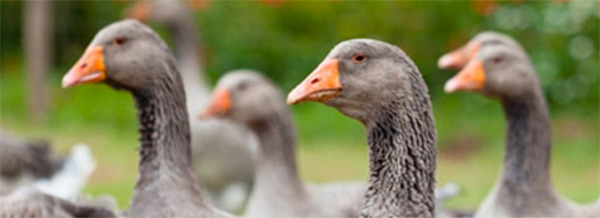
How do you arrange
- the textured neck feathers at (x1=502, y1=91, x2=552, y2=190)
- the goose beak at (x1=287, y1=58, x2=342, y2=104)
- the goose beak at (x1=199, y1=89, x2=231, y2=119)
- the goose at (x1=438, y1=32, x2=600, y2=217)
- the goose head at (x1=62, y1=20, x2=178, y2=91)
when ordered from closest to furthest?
the goose beak at (x1=287, y1=58, x2=342, y2=104), the goose head at (x1=62, y1=20, x2=178, y2=91), the goose at (x1=438, y1=32, x2=600, y2=217), the textured neck feathers at (x1=502, y1=91, x2=552, y2=190), the goose beak at (x1=199, y1=89, x2=231, y2=119)

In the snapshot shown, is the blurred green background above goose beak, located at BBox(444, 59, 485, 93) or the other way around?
above

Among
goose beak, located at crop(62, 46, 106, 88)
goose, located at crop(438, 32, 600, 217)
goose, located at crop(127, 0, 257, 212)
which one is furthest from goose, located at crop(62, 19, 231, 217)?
goose, located at crop(127, 0, 257, 212)

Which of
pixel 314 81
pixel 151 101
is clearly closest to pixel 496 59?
pixel 151 101

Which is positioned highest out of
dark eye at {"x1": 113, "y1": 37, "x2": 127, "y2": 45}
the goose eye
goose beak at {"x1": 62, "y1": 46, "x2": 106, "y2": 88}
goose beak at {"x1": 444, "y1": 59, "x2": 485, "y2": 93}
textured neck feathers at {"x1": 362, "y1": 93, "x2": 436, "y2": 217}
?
the goose eye

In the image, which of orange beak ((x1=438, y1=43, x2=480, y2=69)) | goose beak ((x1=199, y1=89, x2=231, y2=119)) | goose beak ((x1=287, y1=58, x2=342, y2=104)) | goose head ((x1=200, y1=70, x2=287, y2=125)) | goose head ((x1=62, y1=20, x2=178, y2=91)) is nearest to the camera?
goose beak ((x1=287, y1=58, x2=342, y2=104))

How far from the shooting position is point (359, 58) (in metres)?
5.00

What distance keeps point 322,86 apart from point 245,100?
3.54 meters

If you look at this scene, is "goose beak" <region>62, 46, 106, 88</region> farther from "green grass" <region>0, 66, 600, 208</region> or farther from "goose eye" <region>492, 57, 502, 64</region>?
"green grass" <region>0, 66, 600, 208</region>

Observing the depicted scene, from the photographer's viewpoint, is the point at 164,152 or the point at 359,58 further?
the point at 164,152

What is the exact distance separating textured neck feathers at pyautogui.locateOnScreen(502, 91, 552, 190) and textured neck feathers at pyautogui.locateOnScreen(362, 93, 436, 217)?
2073mm

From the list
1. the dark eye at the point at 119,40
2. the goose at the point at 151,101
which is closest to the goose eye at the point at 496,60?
the goose at the point at 151,101

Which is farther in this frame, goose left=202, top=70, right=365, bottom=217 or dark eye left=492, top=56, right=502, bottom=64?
goose left=202, top=70, right=365, bottom=217

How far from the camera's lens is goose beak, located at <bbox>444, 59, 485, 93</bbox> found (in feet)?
22.8

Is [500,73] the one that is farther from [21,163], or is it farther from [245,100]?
[21,163]
